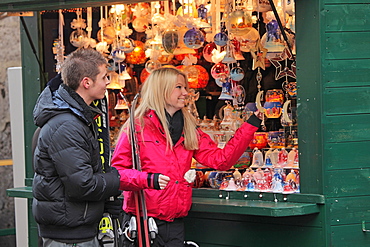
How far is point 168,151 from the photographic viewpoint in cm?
473

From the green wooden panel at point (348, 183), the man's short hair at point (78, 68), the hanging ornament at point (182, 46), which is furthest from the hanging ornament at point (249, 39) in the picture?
the man's short hair at point (78, 68)

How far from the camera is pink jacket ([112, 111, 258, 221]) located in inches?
181

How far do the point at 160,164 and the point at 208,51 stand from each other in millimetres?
1580

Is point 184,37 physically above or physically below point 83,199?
above

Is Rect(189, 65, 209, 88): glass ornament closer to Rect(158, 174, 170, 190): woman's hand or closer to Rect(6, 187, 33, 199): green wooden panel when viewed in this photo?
Rect(6, 187, 33, 199): green wooden panel

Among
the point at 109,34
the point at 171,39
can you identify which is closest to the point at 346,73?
the point at 171,39

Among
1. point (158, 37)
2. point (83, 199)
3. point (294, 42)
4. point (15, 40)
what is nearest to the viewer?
point (83, 199)

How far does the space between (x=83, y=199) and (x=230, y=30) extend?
2.09 m

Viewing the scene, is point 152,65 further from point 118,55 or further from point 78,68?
point 78,68

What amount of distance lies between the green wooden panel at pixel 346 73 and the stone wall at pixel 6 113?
16.6 feet

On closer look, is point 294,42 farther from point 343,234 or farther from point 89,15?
point 89,15

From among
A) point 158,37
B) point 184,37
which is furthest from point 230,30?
point 158,37

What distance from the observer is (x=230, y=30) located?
5.50 m

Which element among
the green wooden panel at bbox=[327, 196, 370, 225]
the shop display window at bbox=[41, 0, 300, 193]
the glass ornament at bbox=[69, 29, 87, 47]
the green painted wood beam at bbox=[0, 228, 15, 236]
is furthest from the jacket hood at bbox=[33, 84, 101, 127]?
the green painted wood beam at bbox=[0, 228, 15, 236]
